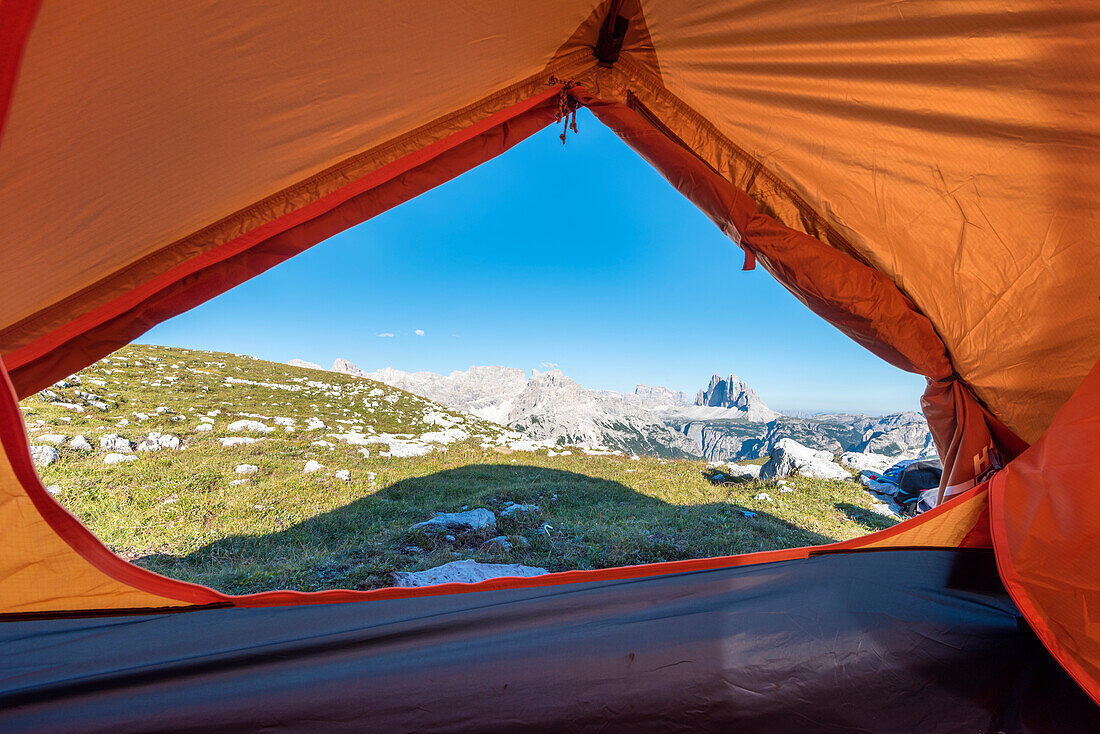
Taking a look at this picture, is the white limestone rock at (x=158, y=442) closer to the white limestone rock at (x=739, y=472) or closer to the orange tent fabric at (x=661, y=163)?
the orange tent fabric at (x=661, y=163)

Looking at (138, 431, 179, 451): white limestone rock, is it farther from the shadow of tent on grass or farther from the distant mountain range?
the distant mountain range

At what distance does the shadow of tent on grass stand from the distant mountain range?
56871 millimetres

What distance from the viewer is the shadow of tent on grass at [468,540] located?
2680 millimetres

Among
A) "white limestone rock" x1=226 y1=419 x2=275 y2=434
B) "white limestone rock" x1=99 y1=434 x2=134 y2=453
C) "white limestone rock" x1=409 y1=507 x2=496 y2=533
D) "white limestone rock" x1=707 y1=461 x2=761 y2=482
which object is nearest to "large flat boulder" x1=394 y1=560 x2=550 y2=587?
"white limestone rock" x1=409 y1=507 x2=496 y2=533

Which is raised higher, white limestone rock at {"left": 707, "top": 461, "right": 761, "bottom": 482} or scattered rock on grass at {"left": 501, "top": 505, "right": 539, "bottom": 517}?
scattered rock on grass at {"left": 501, "top": 505, "right": 539, "bottom": 517}

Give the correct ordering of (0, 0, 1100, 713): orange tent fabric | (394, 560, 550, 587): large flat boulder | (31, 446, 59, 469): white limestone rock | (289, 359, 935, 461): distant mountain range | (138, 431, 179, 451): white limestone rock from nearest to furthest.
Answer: (0, 0, 1100, 713): orange tent fabric, (394, 560, 550, 587): large flat boulder, (31, 446, 59, 469): white limestone rock, (138, 431, 179, 451): white limestone rock, (289, 359, 935, 461): distant mountain range

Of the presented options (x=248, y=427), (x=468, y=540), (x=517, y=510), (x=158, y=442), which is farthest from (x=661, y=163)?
(x=248, y=427)

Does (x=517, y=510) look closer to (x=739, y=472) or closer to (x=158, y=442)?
(x=739, y=472)

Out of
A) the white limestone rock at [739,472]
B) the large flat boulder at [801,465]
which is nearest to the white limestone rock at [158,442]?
the white limestone rock at [739,472]

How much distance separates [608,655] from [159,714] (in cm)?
120

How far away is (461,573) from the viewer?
2.57 metres

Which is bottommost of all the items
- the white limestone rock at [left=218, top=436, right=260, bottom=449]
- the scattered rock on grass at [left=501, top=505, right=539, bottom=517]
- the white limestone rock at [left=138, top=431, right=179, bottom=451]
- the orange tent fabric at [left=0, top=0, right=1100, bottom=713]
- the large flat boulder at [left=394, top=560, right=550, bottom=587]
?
the scattered rock on grass at [left=501, top=505, right=539, bottom=517]

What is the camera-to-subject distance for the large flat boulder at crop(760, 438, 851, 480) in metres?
7.02

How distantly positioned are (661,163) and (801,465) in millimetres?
7140
